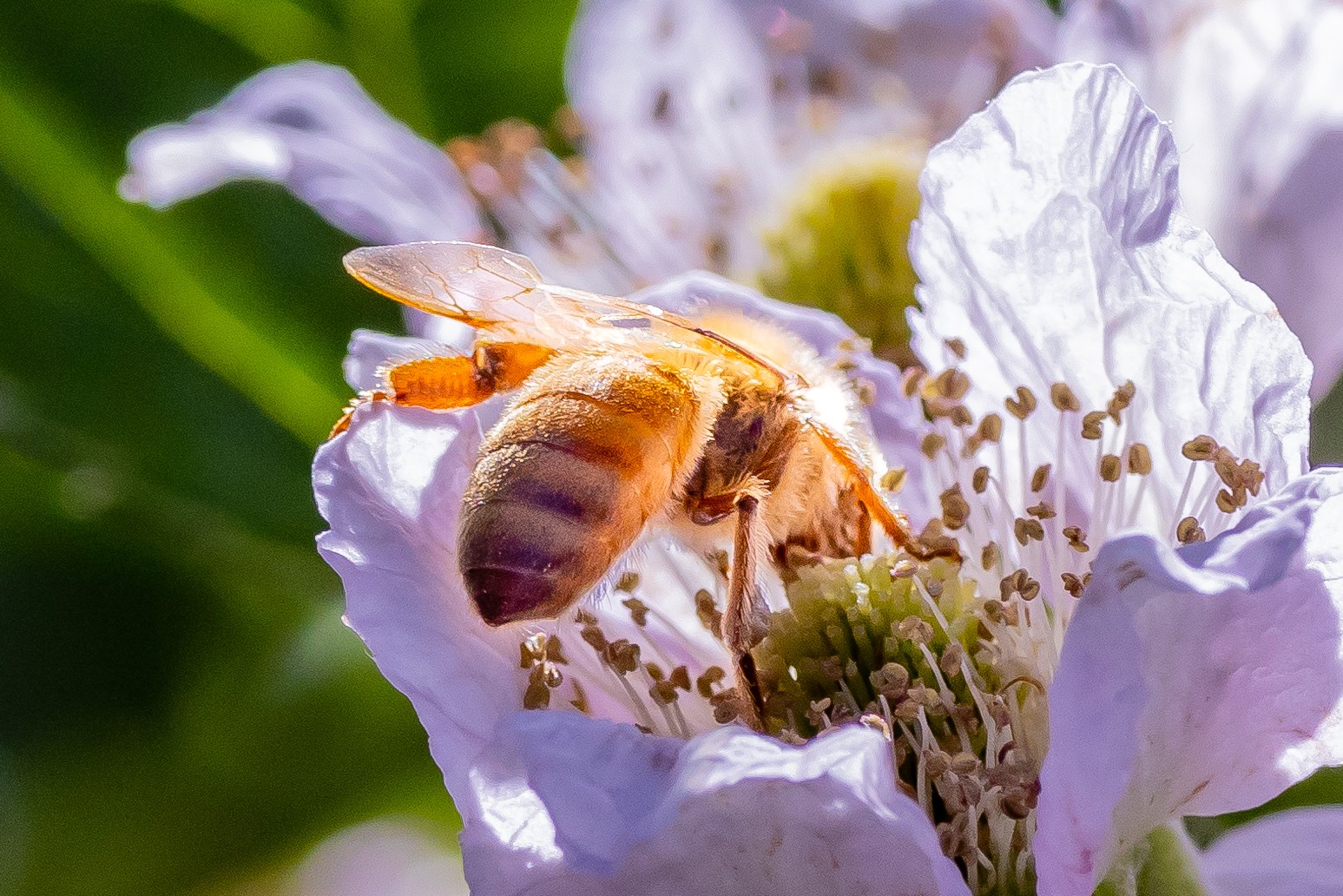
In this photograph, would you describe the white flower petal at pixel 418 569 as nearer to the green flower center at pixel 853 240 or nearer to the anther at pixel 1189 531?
the anther at pixel 1189 531

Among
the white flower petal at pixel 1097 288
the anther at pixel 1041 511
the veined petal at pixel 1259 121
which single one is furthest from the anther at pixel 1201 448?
the veined petal at pixel 1259 121

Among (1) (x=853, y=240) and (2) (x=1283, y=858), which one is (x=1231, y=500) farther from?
(1) (x=853, y=240)

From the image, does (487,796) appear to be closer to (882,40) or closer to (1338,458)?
(1338,458)

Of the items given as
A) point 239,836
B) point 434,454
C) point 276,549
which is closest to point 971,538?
point 434,454

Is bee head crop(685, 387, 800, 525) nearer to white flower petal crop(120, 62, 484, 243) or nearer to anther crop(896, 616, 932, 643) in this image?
anther crop(896, 616, 932, 643)

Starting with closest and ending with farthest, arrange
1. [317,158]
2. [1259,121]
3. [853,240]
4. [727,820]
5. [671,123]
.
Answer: [727,820], [1259,121], [317,158], [853,240], [671,123]

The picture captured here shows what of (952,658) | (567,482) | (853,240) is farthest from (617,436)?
(853,240)

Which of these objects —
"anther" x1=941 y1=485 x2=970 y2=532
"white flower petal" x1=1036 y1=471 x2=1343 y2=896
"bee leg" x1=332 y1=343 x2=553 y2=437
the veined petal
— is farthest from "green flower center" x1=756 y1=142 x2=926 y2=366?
"white flower petal" x1=1036 y1=471 x2=1343 y2=896
